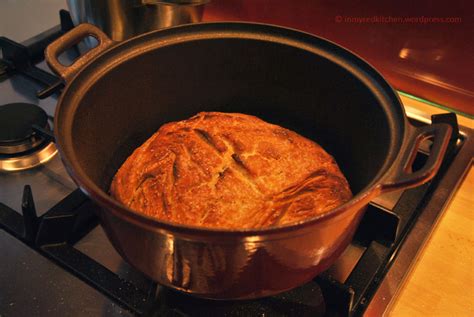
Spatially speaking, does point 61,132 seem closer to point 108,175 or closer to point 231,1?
point 108,175

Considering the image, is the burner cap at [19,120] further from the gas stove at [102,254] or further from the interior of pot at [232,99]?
the interior of pot at [232,99]

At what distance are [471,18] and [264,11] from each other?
55 cm

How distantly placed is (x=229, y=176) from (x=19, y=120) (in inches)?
20.9

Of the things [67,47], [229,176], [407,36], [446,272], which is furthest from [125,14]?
[446,272]

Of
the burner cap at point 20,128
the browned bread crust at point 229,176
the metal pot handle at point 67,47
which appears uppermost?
the metal pot handle at point 67,47

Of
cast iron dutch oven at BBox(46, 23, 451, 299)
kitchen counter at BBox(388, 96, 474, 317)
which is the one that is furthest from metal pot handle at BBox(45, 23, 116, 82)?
kitchen counter at BBox(388, 96, 474, 317)

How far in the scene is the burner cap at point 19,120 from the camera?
0.99 meters

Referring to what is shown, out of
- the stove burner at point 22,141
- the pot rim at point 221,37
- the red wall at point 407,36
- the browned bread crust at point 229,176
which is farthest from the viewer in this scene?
the red wall at point 407,36

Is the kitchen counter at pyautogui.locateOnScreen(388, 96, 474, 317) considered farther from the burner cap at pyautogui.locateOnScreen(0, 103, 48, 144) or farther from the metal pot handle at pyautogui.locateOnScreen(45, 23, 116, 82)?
the burner cap at pyautogui.locateOnScreen(0, 103, 48, 144)

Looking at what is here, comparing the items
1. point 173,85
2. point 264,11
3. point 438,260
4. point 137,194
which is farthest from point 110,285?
point 264,11

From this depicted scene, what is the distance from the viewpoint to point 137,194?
0.81 m

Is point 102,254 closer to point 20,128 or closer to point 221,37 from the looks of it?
point 20,128

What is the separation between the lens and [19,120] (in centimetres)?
103

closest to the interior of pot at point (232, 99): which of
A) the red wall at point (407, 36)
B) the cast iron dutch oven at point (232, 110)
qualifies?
the cast iron dutch oven at point (232, 110)
